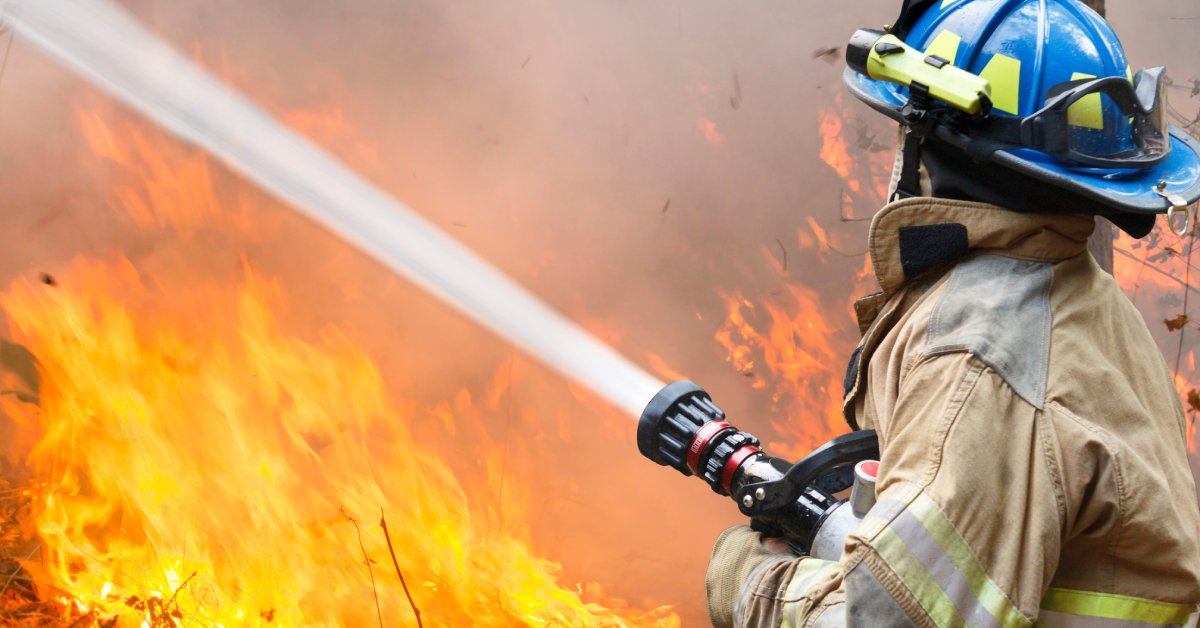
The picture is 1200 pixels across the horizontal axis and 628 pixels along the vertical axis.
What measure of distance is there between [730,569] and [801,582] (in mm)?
263

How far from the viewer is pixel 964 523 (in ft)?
5.08

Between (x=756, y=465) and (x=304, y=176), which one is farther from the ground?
(x=756, y=465)

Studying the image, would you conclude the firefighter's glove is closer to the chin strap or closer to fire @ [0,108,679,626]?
the chin strap

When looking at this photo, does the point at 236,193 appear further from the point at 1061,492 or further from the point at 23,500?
the point at 1061,492

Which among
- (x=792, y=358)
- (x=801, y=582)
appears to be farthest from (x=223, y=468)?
(x=801, y=582)

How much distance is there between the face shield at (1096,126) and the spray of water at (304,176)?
9.15 ft

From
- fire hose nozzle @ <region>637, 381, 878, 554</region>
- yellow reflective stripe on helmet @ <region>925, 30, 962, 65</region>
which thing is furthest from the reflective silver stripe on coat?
yellow reflective stripe on helmet @ <region>925, 30, 962, 65</region>

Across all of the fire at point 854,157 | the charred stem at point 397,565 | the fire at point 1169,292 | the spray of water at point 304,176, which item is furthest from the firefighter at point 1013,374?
the fire at point 1169,292

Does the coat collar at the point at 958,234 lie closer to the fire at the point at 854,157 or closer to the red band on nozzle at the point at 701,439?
the red band on nozzle at the point at 701,439

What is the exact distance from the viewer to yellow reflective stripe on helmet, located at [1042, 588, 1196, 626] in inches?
67.1

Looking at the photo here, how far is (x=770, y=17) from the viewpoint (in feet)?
17.3

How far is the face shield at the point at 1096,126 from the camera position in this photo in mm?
1821

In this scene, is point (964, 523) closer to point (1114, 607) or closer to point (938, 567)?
point (938, 567)

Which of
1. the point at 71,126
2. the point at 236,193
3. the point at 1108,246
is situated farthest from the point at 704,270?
the point at 71,126
